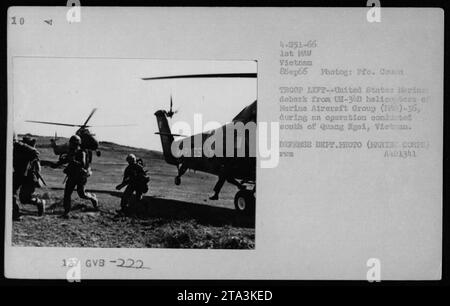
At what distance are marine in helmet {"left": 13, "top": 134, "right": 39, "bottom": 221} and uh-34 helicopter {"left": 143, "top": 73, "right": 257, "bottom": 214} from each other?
567mm

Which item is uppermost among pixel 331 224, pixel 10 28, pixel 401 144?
pixel 10 28

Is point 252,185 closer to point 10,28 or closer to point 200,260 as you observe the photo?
point 200,260

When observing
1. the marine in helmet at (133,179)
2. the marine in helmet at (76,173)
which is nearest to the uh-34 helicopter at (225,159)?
the marine in helmet at (133,179)

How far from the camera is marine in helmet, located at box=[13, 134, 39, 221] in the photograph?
220cm

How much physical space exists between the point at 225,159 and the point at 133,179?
40 cm

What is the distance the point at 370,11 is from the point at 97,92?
3.91 ft

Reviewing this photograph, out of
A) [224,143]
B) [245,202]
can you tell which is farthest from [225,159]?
[245,202]

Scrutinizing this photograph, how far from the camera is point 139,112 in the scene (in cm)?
221

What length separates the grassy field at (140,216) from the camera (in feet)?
7.21

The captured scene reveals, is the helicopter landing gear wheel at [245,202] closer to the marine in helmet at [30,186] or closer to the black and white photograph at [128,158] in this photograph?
the black and white photograph at [128,158]

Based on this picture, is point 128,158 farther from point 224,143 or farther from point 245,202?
point 245,202

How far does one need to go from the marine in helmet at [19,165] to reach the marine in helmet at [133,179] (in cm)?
40
